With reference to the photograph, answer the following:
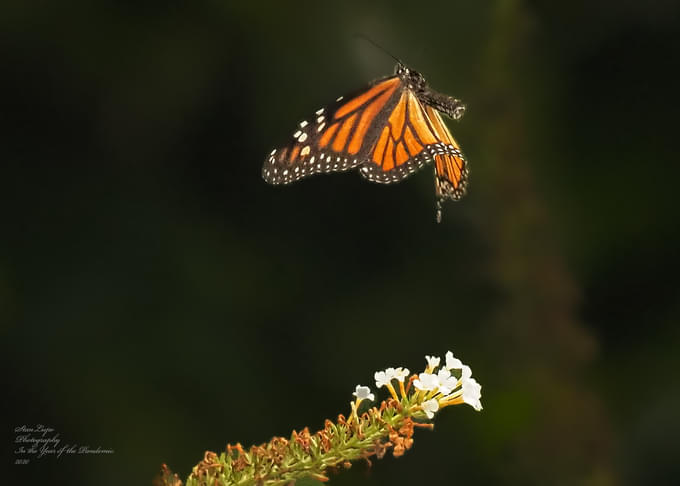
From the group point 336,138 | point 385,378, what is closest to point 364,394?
point 385,378

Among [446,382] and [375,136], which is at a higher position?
[375,136]

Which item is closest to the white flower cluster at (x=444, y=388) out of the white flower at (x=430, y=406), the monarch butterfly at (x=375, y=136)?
the white flower at (x=430, y=406)

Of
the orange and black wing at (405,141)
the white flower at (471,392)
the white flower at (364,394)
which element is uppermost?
the orange and black wing at (405,141)

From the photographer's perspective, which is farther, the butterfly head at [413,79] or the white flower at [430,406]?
the butterfly head at [413,79]

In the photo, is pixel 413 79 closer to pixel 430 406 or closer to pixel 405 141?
pixel 405 141

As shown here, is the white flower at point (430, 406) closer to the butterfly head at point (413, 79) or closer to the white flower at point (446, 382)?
the white flower at point (446, 382)

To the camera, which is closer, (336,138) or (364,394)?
(364,394)

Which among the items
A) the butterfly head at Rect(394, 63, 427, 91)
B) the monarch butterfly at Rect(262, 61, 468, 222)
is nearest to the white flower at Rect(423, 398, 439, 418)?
the monarch butterfly at Rect(262, 61, 468, 222)
